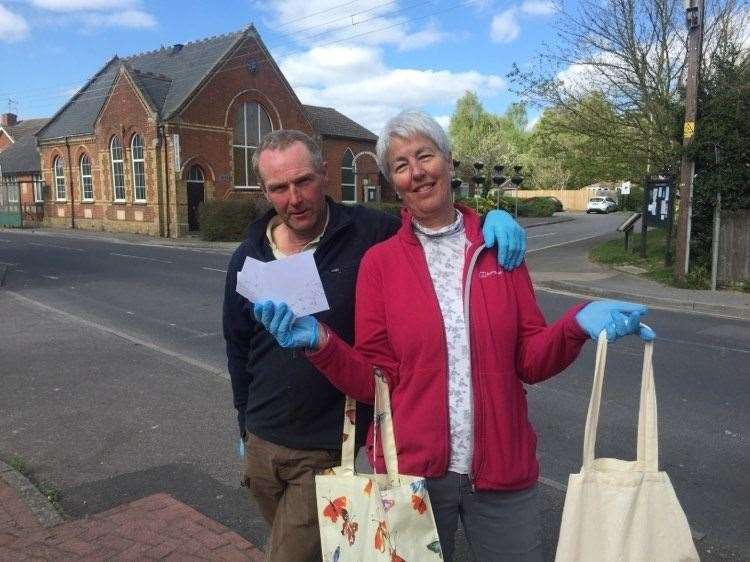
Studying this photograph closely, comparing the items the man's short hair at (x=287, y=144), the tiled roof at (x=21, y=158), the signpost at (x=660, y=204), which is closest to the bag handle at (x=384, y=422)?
the man's short hair at (x=287, y=144)

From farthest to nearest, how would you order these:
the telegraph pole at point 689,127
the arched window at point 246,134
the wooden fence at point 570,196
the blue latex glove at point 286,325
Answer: the wooden fence at point 570,196 → the arched window at point 246,134 → the telegraph pole at point 689,127 → the blue latex glove at point 286,325

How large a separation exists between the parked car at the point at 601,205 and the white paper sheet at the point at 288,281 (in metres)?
54.3

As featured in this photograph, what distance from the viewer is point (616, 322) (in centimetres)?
171

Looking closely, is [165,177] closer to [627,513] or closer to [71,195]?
[71,195]

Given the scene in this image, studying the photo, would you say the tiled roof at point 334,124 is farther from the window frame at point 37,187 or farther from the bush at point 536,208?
the window frame at point 37,187

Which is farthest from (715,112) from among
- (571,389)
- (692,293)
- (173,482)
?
(173,482)

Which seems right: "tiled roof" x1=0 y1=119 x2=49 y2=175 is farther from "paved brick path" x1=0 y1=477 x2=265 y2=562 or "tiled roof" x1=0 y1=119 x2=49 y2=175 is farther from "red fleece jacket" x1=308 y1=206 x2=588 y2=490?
"red fleece jacket" x1=308 y1=206 x2=588 y2=490

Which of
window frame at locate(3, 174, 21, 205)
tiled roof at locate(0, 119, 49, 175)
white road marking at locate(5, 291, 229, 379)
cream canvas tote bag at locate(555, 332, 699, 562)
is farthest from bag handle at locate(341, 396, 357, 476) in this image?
window frame at locate(3, 174, 21, 205)

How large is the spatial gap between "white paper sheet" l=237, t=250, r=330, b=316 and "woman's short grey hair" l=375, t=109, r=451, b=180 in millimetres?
439

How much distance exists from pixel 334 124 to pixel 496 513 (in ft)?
117

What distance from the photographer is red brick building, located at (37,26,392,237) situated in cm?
2856

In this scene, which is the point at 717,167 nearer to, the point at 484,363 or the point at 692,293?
the point at 692,293

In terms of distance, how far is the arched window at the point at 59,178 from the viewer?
35688mm

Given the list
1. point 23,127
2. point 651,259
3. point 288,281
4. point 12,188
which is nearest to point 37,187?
point 12,188
